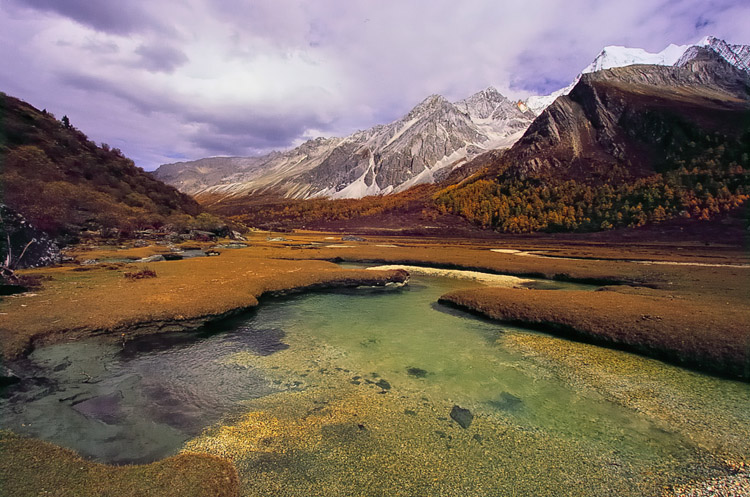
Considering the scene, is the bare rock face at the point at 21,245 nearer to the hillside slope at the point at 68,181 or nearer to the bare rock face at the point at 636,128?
the hillside slope at the point at 68,181

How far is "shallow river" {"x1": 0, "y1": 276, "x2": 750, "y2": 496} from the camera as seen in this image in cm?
971

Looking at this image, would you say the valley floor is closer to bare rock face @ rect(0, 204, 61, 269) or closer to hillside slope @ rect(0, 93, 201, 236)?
bare rock face @ rect(0, 204, 61, 269)

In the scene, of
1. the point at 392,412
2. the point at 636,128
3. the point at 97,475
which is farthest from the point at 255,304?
the point at 636,128

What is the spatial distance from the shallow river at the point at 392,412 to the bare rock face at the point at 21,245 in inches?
852

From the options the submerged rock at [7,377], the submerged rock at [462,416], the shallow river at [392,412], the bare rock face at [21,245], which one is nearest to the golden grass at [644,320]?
the shallow river at [392,412]

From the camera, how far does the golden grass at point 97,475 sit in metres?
7.41

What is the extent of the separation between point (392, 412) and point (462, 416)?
2821 mm

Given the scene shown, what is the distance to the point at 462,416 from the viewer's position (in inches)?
506

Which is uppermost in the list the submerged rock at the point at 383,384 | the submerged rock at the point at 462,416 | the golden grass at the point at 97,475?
the golden grass at the point at 97,475

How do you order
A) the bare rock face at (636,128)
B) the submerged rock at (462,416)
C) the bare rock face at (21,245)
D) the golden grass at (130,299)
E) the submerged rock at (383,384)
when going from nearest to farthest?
1. the submerged rock at (462,416)
2. the submerged rock at (383,384)
3. the golden grass at (130,299)
4. the bare rock face at (21,245)
5. the bare rock face at (636,128)

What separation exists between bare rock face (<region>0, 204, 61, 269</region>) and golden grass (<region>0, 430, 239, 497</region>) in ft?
88.5

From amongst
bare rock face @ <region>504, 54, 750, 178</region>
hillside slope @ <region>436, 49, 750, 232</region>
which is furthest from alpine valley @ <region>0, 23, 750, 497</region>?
bare rock face @ <region>504, 54, 750, 178</region>

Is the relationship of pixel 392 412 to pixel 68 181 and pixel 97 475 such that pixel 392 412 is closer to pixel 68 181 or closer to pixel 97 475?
pixel 97 475

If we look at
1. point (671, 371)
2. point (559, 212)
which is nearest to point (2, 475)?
point (671, 371)
